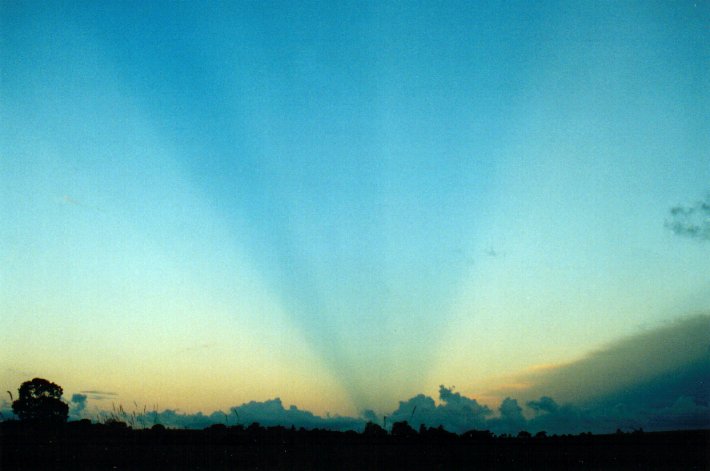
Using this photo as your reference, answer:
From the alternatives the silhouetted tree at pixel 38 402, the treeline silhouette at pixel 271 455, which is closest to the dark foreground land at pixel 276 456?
the treeline silhouette at pixel 271 455

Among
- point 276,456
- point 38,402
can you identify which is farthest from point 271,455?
point 38,402

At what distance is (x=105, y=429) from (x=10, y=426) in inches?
726

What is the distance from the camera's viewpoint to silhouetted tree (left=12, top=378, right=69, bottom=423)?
8056 centimetres

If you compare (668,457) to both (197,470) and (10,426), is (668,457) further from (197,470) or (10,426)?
(10,426)

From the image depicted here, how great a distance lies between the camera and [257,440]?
39.6 metres

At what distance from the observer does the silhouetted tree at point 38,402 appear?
80.6 meters

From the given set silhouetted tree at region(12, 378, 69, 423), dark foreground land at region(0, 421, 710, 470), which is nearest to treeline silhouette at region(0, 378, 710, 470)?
dark foreground land at region(0, 421, 710, 470)

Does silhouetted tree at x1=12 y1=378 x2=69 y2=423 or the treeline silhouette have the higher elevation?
silhouetted tree at x1=12 y1=378 x2=69 y2=423

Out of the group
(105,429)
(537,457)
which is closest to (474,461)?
(537,457)

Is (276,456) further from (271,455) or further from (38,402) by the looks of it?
(38,402)

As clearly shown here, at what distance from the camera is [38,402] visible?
81062 millimetres

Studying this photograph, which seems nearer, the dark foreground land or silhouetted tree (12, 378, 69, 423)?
the dark foreground land

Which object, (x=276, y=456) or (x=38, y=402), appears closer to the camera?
(x=276, y=456)

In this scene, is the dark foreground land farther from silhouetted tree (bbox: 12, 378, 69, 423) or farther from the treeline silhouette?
silhouetted tree (bbox: 12, 378, 69, 423)
